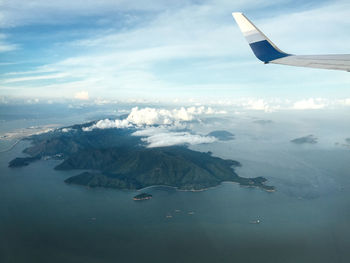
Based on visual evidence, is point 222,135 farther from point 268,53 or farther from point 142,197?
point 268,53

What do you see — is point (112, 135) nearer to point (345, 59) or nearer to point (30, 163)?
point (30, 163)

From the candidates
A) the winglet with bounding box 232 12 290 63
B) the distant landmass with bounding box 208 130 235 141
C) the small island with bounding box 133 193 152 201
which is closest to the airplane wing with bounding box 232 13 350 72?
the winglet with bounding box 232 12 290 63

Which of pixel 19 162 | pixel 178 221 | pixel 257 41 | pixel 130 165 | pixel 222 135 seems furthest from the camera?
pixel 222 135

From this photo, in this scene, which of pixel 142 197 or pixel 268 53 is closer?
pixel 268 53

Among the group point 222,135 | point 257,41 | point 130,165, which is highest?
point 257,41

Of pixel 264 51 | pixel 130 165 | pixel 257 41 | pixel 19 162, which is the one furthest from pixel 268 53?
pixel 19 162

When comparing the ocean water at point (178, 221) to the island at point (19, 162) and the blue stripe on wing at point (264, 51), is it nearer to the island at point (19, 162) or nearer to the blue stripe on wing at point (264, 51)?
the island at point (19, 162)
